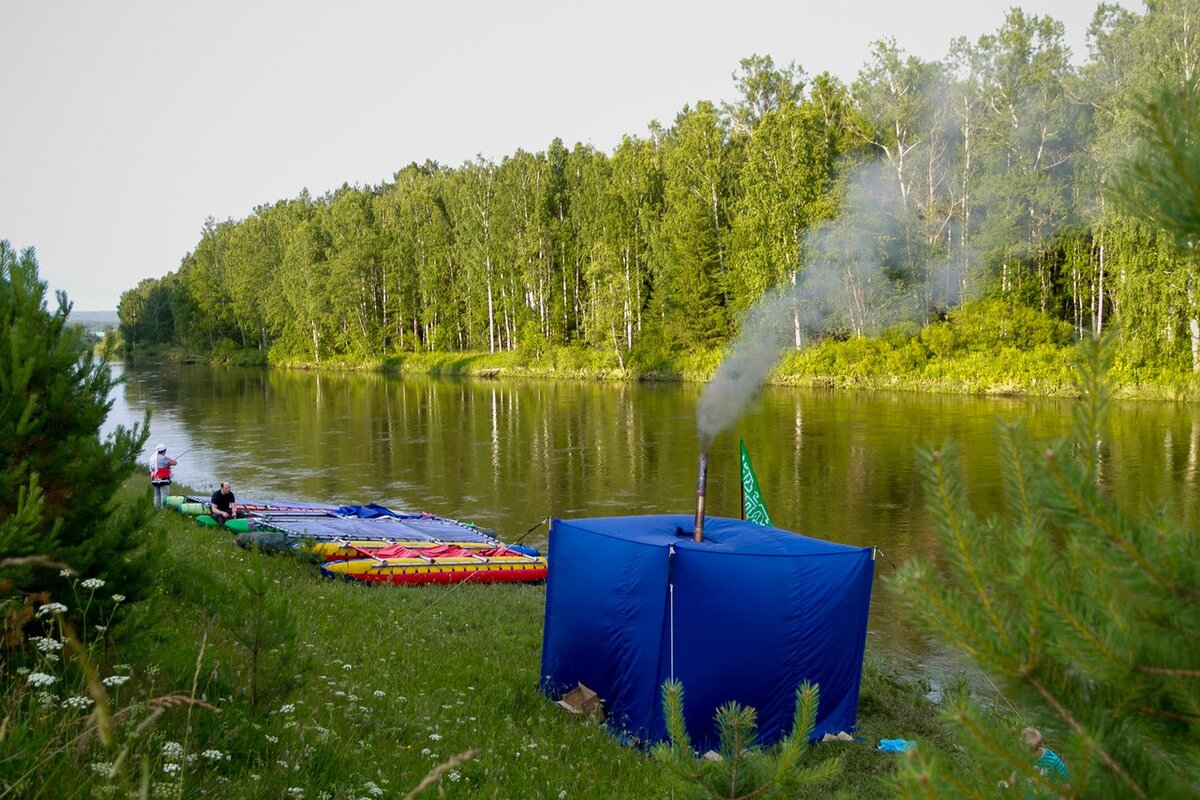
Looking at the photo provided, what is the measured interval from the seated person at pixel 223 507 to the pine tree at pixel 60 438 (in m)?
11.6

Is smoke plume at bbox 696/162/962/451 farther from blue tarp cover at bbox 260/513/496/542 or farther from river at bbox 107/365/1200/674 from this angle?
blue tarp cover at bbox 260/513/496/542

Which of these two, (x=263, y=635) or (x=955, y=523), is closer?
(x=955, y=523)

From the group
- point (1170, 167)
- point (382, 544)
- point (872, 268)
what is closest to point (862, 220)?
point (872, 268)

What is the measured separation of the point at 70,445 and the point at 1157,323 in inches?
1677

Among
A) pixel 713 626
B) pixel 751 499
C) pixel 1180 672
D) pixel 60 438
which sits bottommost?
pixel 713 626

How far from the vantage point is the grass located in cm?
423

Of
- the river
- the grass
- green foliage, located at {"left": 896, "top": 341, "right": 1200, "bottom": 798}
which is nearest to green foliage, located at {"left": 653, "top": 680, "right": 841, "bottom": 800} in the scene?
the grass

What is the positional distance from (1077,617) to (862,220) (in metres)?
49.2

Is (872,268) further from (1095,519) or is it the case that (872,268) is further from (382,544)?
(1095,519)

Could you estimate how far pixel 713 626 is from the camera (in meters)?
9.59

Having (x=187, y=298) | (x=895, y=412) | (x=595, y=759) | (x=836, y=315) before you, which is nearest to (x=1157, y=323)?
(x=895, y=412)

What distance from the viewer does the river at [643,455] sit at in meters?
21.8

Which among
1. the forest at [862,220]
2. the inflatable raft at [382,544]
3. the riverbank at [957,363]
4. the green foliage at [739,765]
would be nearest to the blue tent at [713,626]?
the inflatable raft at [382,544]

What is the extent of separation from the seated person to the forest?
100.0ft
